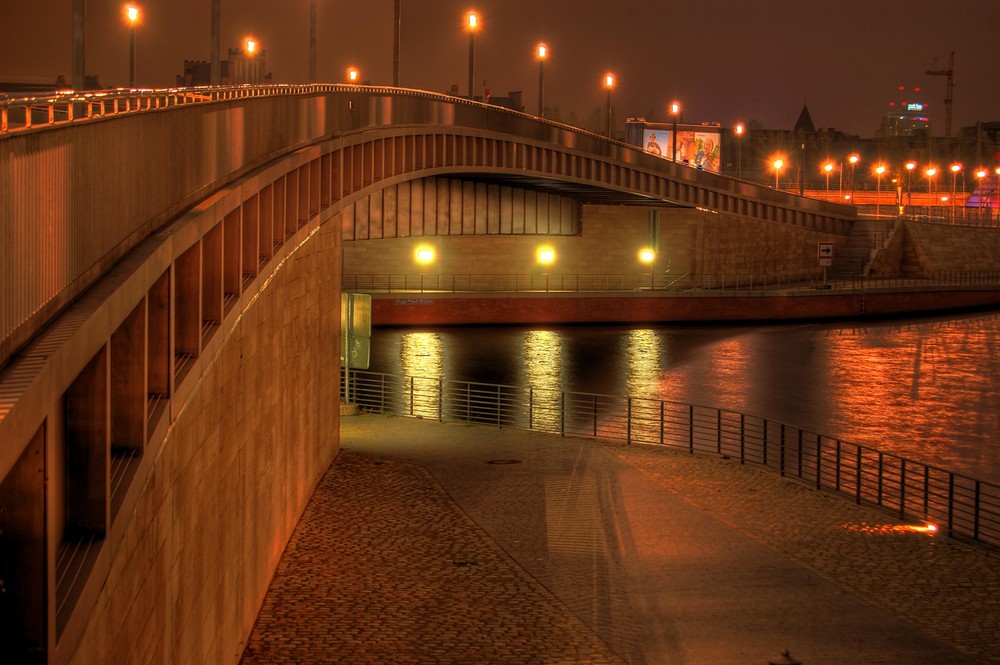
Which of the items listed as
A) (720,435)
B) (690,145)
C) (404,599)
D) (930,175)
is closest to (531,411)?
(720,435)

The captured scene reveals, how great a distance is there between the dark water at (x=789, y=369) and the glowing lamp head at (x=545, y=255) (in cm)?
456

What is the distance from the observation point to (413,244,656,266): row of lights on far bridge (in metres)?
51.2

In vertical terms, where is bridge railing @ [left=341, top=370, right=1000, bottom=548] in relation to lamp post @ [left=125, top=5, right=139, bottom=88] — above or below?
below

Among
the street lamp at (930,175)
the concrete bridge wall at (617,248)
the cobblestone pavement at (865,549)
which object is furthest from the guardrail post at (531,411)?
the street lamp at (930,175)

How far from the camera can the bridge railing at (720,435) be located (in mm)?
19750

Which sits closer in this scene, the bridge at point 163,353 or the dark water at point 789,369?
the bridge at point 163,353

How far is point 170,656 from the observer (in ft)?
29.2

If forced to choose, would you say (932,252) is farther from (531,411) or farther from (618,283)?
(531,411)

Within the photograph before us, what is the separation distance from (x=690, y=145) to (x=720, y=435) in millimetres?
59505

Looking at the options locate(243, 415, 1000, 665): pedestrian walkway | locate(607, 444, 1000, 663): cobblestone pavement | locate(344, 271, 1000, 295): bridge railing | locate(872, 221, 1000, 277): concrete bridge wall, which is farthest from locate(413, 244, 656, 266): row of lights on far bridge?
locate(607, 444, 1000, 663): cobblestone pavement

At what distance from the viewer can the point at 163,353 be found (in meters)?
8.23

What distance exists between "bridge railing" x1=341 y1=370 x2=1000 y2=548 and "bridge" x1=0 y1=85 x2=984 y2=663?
22.7 ft

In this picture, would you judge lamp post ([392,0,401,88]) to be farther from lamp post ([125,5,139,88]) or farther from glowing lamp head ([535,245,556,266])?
glowing lamp head ([535,245,556,266])

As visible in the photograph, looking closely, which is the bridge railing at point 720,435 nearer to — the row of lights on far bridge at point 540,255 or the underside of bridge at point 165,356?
the underside of bridge at point 165,356
